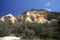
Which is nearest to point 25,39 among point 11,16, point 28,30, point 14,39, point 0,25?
point 14,39

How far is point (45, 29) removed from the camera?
1420 cm

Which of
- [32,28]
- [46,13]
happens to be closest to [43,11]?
[46,13]

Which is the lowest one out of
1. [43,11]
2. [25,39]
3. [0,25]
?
[25,39]

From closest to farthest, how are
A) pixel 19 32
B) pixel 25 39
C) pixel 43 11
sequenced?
1. pixel 25 39
2. pixel 19 32
3. pixel 43 11

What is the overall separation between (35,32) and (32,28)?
745 mm

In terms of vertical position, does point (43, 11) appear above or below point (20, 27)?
above

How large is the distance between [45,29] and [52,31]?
2.20 ft

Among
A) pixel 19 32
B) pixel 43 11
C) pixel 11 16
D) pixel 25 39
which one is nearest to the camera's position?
pixel 25 39

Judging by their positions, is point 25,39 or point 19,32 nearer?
point 25,39

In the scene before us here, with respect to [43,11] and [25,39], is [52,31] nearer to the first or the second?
[25,39]

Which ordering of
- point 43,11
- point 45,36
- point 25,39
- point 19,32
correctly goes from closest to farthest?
1. point 25,39
2. point 45,36
3. point 19,32
4. point 43,11

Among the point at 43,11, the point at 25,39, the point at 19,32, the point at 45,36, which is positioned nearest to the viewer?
the point at 25,39

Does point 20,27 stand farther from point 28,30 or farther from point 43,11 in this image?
point 43,11

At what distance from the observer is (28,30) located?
14.1m
